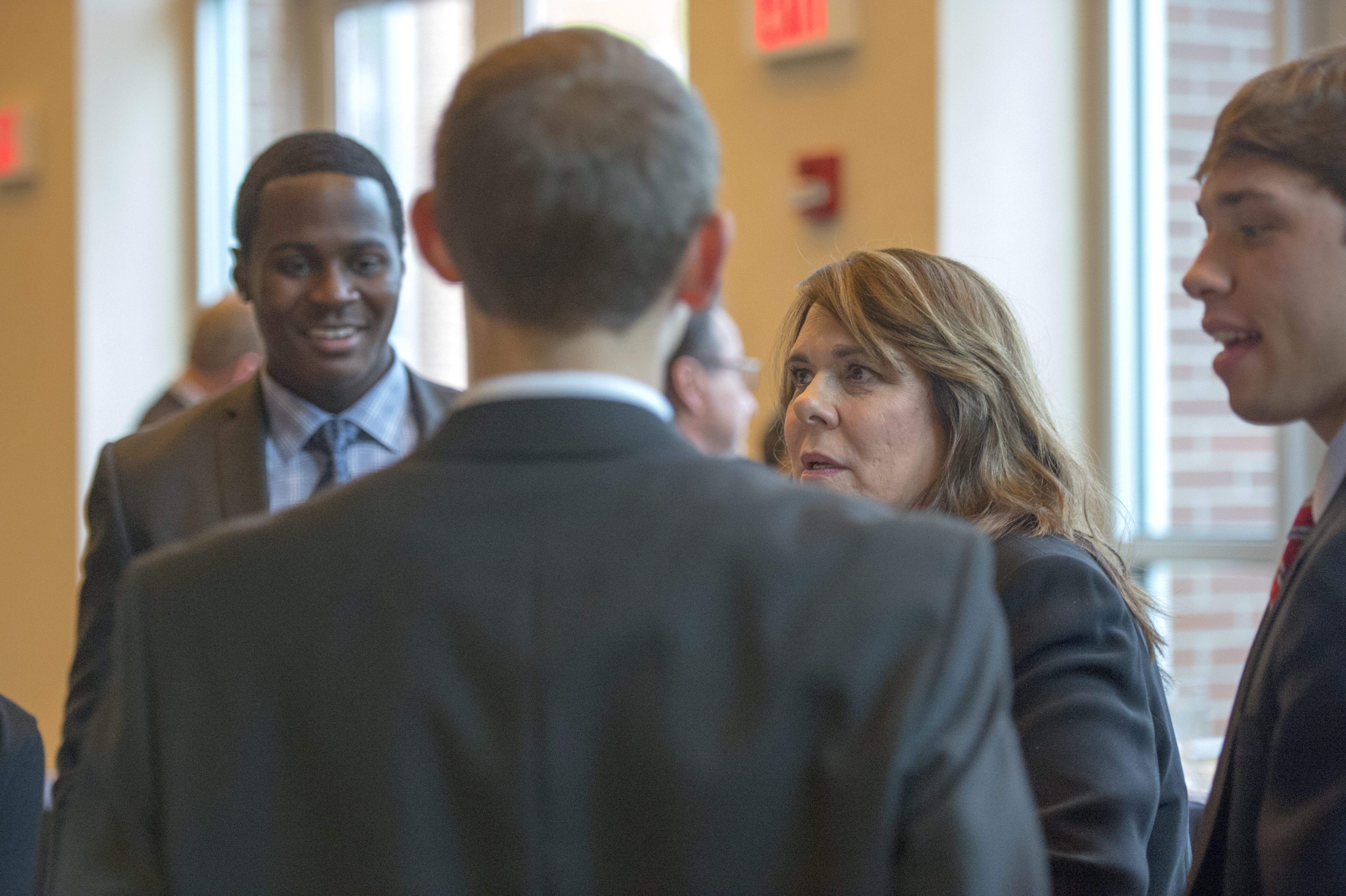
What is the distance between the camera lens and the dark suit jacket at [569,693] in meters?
0.89

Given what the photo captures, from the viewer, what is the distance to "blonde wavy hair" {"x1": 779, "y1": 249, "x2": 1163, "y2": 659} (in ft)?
6.13

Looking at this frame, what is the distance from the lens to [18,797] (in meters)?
1.65

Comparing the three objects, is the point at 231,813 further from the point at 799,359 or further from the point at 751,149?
the point at 751,149

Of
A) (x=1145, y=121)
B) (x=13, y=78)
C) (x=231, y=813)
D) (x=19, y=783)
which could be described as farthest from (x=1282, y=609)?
(x=13, y=78)

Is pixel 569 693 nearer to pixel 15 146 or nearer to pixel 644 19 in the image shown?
pixel 644 19

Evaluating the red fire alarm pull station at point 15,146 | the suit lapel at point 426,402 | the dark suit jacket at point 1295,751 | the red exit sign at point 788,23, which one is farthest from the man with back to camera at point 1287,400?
the red fire alarm pull station at point 15,146

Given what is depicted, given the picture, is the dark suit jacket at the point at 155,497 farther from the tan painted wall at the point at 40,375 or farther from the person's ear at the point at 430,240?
the tan painted wall at the point at 40,375

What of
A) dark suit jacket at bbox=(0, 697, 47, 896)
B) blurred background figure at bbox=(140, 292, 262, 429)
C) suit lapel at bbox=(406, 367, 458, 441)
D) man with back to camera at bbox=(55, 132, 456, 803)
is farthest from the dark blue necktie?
blurred background figure at bbox=(140, 292, 262, 429)

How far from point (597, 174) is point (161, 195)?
5221mm

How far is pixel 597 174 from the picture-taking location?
0.91 meters

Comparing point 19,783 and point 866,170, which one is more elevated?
point 866,170

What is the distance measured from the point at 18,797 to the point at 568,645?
1069mm

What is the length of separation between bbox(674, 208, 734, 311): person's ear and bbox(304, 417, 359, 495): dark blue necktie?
132cm

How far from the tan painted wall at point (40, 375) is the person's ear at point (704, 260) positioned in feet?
16.5
